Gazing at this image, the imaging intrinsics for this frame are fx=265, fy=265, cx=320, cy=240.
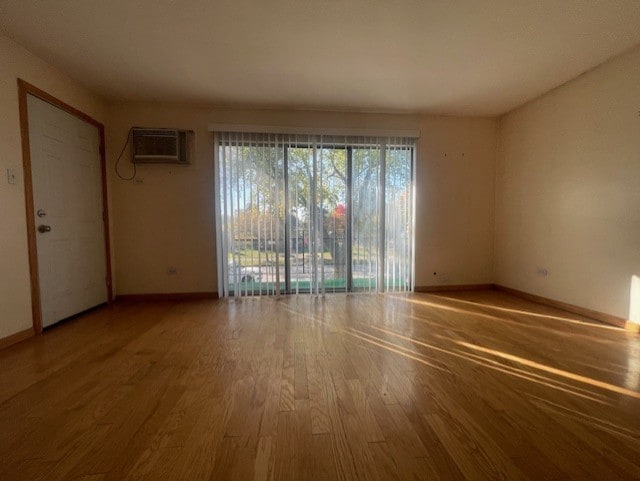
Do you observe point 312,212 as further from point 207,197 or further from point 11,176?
point 11,176

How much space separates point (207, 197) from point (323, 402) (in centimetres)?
284

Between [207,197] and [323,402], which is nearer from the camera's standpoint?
[323,402]

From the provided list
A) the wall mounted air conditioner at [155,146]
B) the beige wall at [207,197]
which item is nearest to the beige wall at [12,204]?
the wall mounted air conditioner at [155,146]

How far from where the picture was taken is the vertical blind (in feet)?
11.0

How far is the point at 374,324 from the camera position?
2.46 metres

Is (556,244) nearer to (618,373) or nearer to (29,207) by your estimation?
(618,373)

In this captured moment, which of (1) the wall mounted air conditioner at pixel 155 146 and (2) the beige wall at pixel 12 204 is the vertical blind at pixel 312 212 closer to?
(1) the wall mounted air conditioner at pixel 155 146

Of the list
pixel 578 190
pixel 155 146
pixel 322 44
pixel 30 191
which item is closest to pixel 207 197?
pixel 155 146

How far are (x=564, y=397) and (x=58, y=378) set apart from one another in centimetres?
286

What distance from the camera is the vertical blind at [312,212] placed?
11.0 feet

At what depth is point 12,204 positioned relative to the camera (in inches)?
82.0

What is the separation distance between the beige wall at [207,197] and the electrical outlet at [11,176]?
→ 1144 mm

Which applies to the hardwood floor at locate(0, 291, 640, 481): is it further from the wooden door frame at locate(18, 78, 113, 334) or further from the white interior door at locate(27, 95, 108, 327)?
the white interior door at locate(27, 95, 108, 327)

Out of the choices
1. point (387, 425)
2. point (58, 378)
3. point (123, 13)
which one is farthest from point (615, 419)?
point (123, 13)
